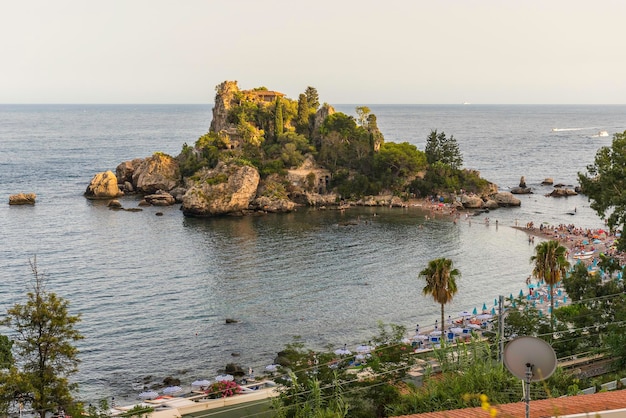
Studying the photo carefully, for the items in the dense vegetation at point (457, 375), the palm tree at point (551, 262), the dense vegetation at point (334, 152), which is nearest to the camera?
the dense vegetation at point (457, 375)

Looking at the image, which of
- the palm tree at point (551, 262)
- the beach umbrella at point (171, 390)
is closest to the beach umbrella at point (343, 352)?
the beach umbrella at point (171, 390)

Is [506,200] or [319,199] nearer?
[506,200]

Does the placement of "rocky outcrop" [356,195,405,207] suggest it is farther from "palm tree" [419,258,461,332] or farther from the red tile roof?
the red tile roof

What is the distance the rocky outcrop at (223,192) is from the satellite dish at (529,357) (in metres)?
78.9

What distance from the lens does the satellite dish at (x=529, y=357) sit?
9.04 m

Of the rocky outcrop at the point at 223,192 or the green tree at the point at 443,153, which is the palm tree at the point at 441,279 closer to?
the rocky outcrop at the point at 223,192

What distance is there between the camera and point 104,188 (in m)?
101

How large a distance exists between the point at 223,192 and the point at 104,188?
919 inches

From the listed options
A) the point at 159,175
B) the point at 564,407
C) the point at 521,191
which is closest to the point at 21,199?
the point at 159,175

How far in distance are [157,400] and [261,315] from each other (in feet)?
54.3

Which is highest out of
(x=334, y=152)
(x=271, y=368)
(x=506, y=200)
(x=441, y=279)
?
(x=334, y=152)

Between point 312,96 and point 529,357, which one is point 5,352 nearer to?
point 529,357

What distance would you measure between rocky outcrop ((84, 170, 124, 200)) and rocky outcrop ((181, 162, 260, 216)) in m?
16.5

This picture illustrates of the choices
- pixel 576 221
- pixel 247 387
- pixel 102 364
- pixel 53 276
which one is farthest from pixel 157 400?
pixel 576 221
